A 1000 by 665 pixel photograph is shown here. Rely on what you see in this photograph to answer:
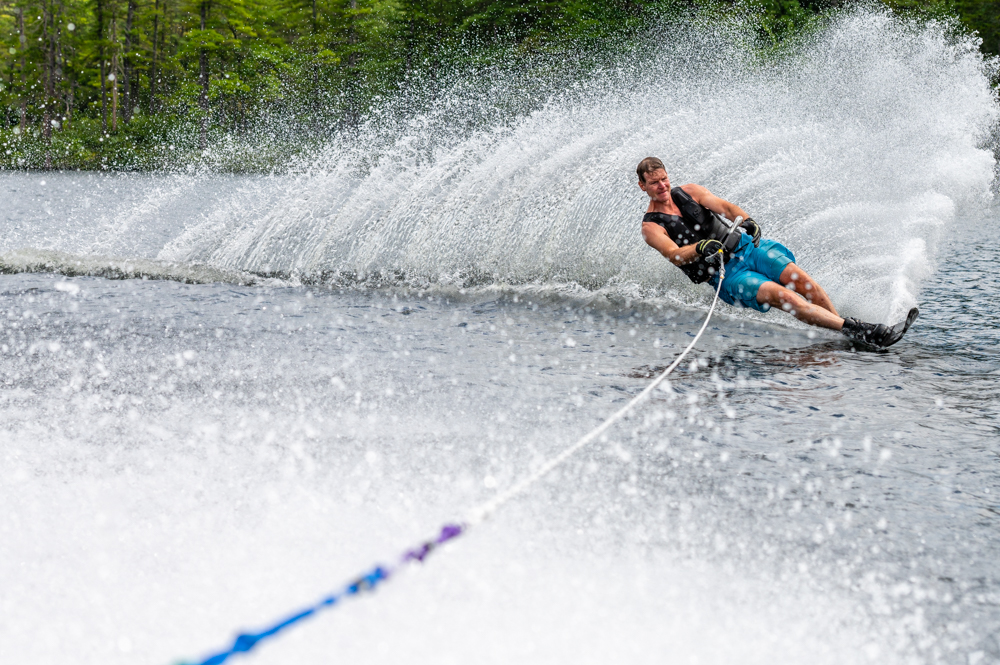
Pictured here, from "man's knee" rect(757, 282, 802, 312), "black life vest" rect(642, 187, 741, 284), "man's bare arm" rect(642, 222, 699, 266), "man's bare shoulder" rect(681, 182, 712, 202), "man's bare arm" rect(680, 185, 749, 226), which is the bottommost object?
"man's knee" rect(757, 282, 802, 312)

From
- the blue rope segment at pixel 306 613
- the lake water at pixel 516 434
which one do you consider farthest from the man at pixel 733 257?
the blue rope segment at pixel 306 613

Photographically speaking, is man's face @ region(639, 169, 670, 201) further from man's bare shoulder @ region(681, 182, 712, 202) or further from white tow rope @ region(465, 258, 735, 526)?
white tow rope @ region(465, 258, 735, 526)

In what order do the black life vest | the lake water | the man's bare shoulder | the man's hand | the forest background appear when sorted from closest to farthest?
the lake water < the man's hand < the black life vest < the man's bare shoulder < the forest background

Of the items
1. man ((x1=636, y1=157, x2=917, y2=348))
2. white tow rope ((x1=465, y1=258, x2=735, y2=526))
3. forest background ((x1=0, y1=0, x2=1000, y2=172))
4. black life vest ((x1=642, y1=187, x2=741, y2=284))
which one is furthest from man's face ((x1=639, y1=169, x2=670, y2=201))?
forest background ((x1=0, y1=0, x2=1000, y2=172))

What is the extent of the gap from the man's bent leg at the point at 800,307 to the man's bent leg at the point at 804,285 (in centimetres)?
16

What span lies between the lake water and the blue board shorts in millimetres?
344

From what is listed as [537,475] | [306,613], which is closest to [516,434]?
[537,475]

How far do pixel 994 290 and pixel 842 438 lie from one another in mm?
4767

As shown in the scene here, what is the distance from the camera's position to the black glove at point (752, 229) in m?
5.97

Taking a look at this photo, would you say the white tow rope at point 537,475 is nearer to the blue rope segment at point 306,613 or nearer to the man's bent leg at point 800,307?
the blue rope segment at point 306,613

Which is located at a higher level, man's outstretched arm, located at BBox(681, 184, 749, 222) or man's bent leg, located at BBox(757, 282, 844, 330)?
man's outstretched arm, located at BBox(681, 184, 749, 222)

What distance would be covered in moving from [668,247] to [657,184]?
1.52ft

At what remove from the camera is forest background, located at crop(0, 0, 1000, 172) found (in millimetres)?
34906

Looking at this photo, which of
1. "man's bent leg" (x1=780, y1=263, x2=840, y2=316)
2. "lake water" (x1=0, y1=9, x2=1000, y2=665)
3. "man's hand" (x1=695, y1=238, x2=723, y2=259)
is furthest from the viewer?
"man's bent leg" (x1=780, y1=263, x2=840, y2=316)
